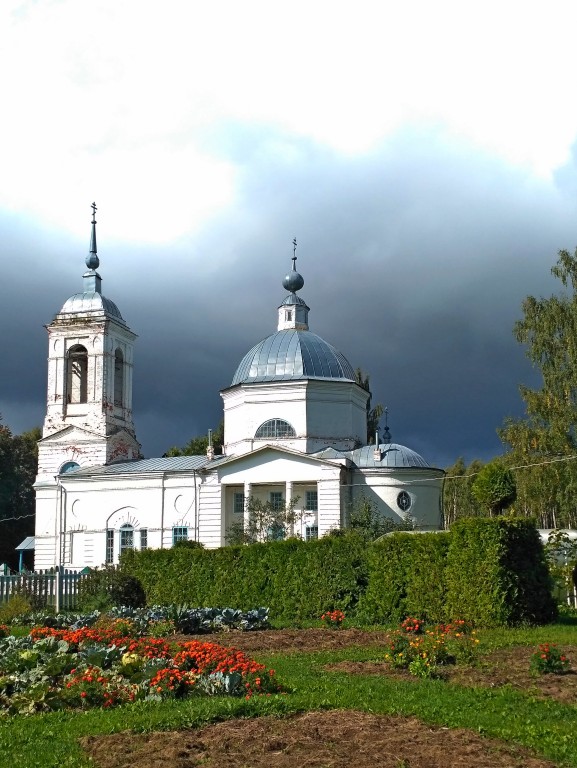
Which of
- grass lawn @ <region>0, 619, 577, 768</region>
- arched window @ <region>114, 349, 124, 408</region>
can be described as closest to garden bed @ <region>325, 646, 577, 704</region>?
grass lawn @ <region>0, 619, 577, 768</region>

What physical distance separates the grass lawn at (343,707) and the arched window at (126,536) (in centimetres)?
3427

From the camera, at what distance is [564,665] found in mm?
11719

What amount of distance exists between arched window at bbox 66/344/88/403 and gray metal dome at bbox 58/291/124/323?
79.8 inches

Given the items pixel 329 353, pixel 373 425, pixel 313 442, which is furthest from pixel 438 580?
pixel 373 425

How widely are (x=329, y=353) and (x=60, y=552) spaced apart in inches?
653

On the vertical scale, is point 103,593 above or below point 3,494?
below

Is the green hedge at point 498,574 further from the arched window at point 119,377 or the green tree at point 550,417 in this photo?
the arched window at point 119,377

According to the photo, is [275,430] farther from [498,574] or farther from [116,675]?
[116,675]

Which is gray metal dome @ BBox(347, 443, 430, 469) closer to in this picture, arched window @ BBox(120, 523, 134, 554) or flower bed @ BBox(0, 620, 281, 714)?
arched window @ BBox(120, 523, 134, 554)

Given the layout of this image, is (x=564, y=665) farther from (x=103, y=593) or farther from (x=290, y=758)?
(x=103, y=593)

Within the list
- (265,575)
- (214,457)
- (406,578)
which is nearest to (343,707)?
(406,578)

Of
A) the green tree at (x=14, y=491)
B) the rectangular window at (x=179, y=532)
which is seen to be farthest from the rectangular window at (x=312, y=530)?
the green tree at (x=14, y=491)

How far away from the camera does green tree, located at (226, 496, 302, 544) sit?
40.1m

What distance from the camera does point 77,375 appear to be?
49.8 metres
